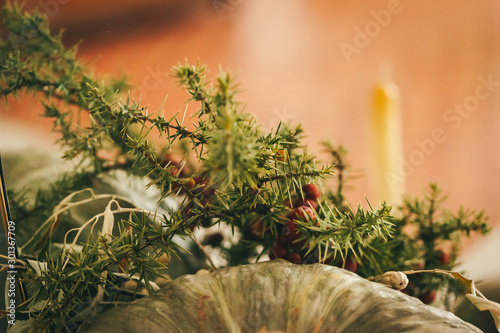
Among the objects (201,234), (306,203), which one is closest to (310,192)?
(306,203)

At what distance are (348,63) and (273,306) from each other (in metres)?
0.50

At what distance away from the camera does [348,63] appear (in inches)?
28.2

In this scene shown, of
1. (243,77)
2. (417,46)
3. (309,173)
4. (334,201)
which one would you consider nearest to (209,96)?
(309,173)

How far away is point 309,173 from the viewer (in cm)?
30

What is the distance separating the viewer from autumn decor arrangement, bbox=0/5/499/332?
11.6 inches

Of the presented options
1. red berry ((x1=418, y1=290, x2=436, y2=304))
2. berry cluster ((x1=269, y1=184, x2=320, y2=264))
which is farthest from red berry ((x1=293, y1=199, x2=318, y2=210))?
red berry ((x1=418, y1=290, x2=436, y2=304))

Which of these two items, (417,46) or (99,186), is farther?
(417,46)

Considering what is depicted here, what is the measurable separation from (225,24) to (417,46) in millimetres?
332

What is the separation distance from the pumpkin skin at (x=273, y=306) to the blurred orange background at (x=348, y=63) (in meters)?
0.25

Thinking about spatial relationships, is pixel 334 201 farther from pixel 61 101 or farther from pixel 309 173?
pixel 61 101

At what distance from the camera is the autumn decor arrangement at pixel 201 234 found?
0.29 metres

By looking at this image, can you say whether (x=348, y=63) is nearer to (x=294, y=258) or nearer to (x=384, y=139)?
(x=384, y=139)

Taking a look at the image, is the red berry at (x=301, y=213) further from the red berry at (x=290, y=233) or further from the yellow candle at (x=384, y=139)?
the yellow candle at (x=384, y=139)

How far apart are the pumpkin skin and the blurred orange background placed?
253 mm
